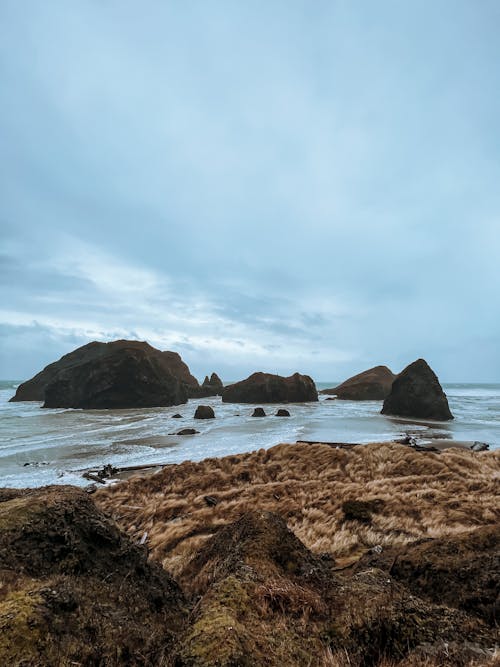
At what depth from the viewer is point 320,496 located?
34.1 feet

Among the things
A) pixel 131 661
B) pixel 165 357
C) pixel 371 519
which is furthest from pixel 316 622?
pixel 165 357

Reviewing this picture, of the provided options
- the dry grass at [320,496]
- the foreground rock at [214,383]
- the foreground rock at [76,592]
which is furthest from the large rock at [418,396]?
the foreground rock at [214,383]

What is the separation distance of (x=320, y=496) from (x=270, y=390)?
71108 mm

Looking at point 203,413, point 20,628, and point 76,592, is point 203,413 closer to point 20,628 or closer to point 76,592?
point 76,592

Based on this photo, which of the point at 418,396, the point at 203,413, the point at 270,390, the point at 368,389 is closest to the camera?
the point at 203,413

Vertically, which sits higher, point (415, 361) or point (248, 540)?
point (415, 361)

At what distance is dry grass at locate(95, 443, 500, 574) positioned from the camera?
26.0 ft

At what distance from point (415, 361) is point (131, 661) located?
178 feet

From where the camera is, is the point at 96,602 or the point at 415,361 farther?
the point at 415,361

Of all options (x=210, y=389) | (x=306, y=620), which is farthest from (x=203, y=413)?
(x=210, y=389)

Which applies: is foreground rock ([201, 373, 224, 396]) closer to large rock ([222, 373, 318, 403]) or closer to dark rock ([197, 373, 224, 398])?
dark rock ([197, 373, 224, 398])

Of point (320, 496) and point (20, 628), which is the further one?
point (320, 496)

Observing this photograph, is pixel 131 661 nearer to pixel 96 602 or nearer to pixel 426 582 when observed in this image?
pixel 96 602

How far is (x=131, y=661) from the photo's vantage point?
238 cm
